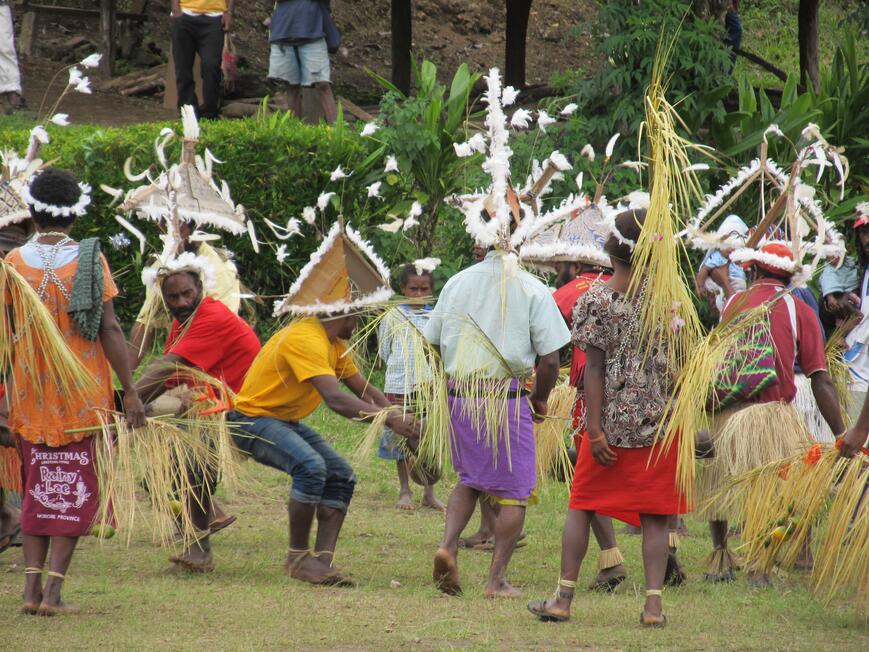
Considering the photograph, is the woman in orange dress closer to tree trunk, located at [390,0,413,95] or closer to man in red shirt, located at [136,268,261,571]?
man in red shirt, located at [136,268,261,571]

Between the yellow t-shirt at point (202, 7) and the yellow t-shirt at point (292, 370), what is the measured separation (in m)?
7.01

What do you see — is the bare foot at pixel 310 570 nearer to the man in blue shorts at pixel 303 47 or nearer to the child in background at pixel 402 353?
the child in background at pixel 402 353

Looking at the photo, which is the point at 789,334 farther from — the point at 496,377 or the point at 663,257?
the point at 496,377

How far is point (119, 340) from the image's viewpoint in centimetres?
527

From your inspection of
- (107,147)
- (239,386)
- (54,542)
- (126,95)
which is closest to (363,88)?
(126,95)

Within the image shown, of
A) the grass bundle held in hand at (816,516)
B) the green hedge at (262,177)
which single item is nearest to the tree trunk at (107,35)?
the green hedge at (262,177)

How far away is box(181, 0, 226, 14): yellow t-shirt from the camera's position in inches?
479

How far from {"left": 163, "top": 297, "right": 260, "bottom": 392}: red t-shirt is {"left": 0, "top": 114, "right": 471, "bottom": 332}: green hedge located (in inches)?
151

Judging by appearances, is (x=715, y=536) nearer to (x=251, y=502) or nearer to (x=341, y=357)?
(x=341, y=357)

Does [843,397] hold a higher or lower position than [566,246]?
lower

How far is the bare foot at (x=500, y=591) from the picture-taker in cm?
561

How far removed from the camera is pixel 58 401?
5.23 m

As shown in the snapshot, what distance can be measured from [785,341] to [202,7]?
7987 millimetres

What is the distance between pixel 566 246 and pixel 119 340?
8.25 ft
